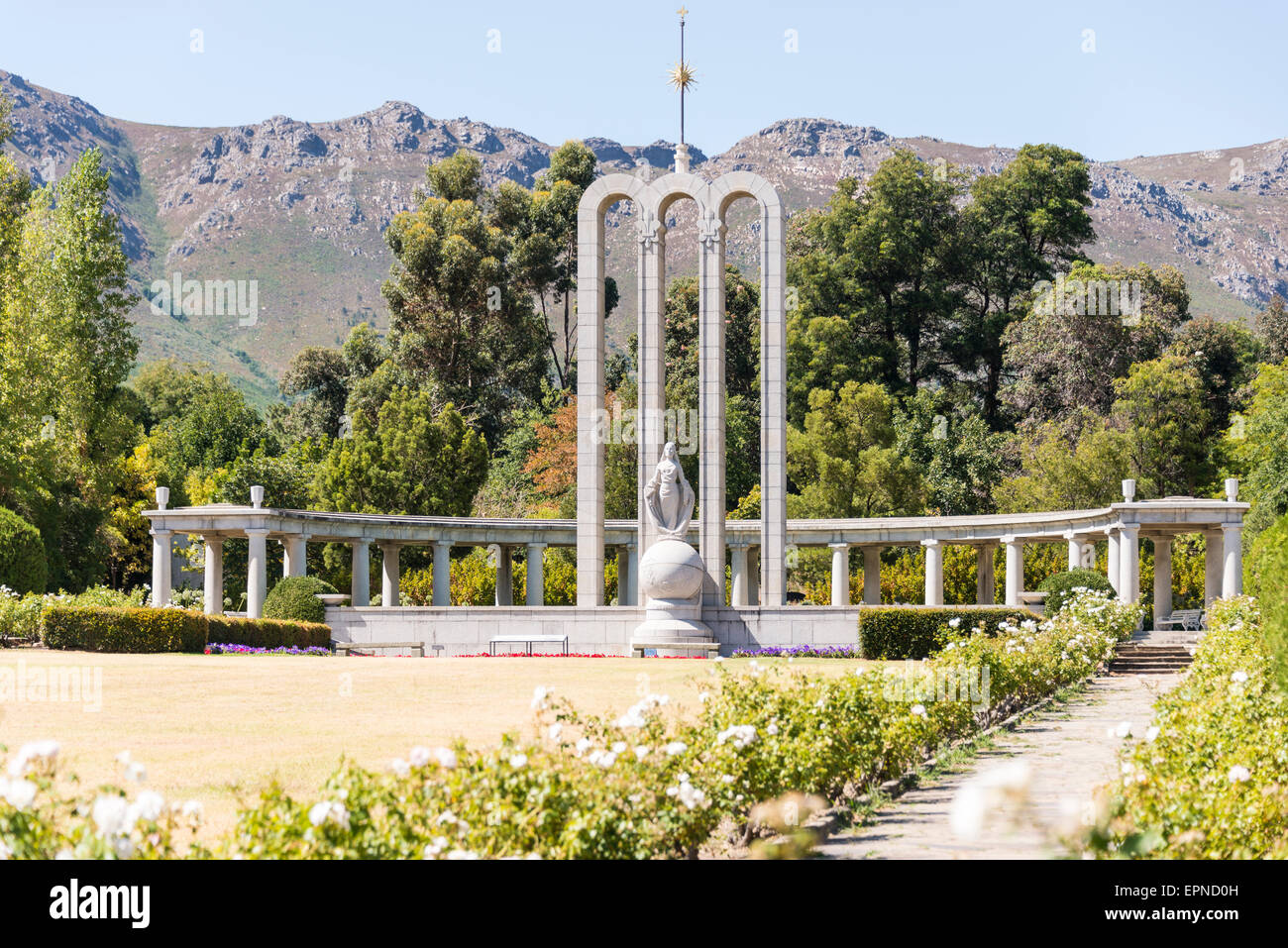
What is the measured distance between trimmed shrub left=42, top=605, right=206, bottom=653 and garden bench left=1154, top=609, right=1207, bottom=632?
2503cm

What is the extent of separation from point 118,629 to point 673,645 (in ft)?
36.3

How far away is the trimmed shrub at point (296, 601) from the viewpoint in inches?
1224

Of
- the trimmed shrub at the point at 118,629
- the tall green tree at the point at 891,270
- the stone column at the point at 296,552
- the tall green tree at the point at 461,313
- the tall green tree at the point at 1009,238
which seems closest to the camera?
the trimmed shrub at the point at 118,629

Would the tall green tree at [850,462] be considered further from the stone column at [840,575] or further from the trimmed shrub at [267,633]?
the trimmed shrub at [267,633]

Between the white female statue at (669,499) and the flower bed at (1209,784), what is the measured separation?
63.4 ft

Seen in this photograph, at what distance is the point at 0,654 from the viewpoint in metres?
21.9

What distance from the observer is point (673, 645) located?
28.3 metres

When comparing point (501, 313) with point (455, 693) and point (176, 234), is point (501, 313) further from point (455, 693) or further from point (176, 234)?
point (176, 234)

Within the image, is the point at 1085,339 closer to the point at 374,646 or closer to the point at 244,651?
the point at 374,646

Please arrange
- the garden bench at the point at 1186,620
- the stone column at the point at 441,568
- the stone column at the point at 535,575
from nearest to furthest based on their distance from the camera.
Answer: the garden bench at the point at 1186,620
the stone column at the point at 441,568
the stone column at the point at 535,575

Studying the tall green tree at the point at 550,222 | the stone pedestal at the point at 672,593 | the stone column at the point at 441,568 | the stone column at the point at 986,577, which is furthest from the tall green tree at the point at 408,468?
the stone pedestal at the point at 672,593

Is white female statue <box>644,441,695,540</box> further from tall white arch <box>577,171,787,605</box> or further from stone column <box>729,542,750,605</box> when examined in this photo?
stone column <box>729,542,750,605</box>
